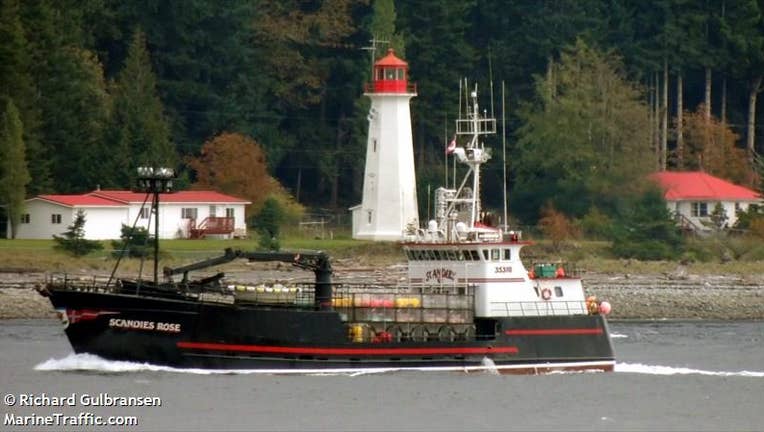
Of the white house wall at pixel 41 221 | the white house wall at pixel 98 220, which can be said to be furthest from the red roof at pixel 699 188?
the white house wall at pixel 41 221

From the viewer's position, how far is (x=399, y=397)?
165 feet

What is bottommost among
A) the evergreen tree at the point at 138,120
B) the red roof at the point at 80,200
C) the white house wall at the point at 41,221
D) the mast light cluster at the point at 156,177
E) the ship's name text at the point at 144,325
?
the ship's name text at the point at 144,325

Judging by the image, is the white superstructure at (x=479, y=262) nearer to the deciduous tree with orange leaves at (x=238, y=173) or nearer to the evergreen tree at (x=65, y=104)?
the deciduous tree with orange leaves at (x=238, y=173)

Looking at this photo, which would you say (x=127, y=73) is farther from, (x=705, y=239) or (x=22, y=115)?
(x=705, y=239)

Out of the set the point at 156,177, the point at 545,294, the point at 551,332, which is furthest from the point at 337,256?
the point at 156,177

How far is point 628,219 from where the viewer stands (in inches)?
3420

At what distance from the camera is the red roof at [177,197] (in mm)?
85562

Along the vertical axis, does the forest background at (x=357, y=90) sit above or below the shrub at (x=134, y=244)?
above

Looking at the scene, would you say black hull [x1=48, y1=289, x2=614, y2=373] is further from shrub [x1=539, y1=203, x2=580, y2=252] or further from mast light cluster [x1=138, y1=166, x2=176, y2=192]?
shrub [x1=539, y1=203, x2=580, y2=252]

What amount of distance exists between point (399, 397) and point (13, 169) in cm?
3769

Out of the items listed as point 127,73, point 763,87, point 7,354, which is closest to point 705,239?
point 763,87

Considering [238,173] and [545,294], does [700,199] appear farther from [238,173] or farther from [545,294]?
[545,294]

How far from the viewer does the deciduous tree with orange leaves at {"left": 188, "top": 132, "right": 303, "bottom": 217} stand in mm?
92938

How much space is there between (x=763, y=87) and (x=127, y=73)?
31.1 m
